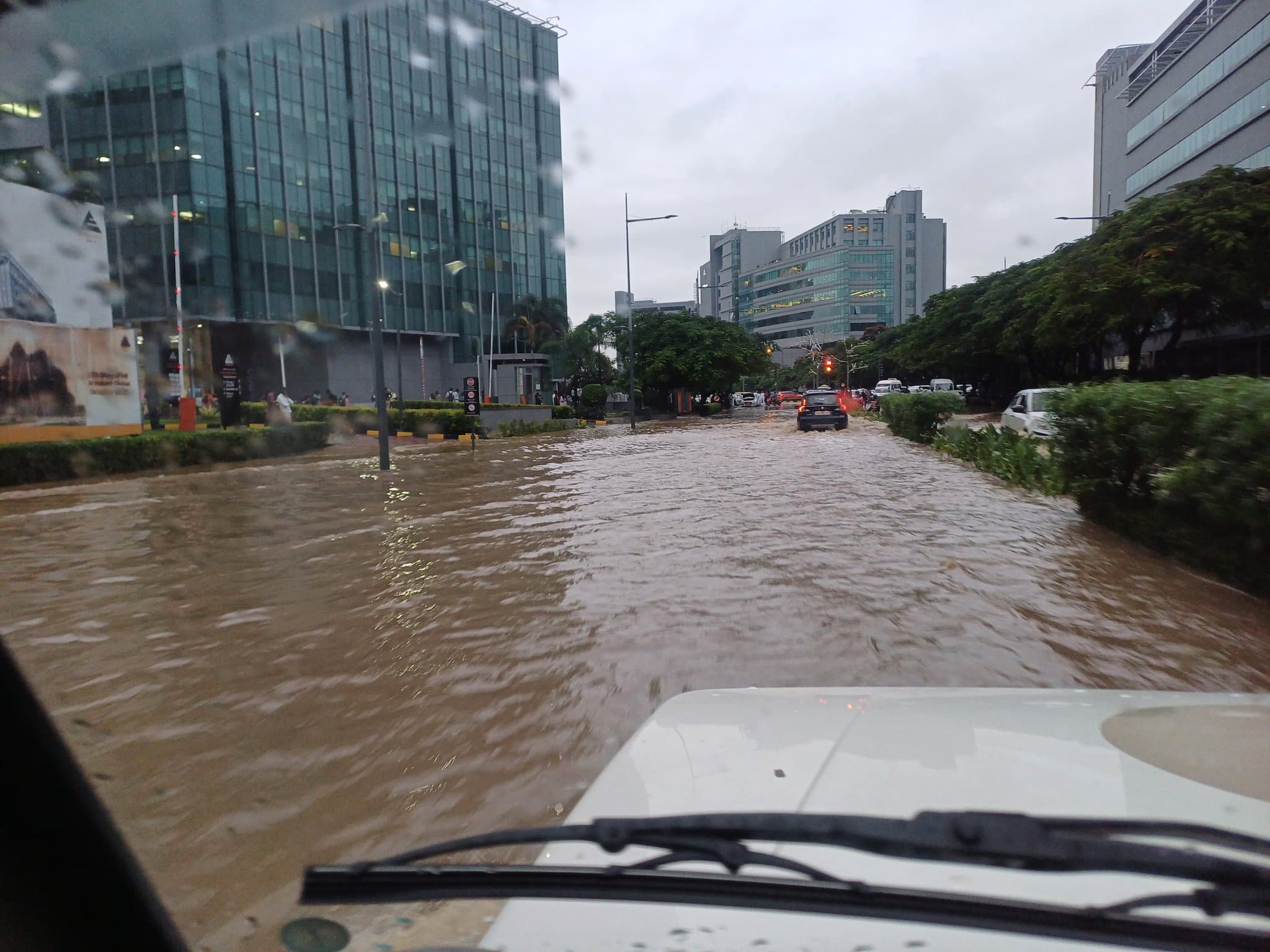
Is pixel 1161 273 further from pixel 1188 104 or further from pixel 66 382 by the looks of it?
pixel 66 382

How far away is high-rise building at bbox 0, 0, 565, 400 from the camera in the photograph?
22.5 metres

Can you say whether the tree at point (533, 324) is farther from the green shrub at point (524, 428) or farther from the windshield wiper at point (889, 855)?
the windshield wiper at point (889, 855)

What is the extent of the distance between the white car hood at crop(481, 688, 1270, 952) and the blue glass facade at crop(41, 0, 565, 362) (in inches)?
591

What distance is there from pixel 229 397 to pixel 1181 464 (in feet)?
68.4

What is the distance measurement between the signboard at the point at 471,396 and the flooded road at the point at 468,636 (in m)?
15.8

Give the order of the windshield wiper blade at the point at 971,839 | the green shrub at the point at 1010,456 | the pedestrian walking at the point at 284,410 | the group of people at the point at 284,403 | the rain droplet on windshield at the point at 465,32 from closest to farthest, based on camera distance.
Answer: the windshield wiper blade at the point at 971,839 < the green shrub at the point at 1010,456 < the pedestrian walking at the point at 284,410 < the group of people at the point at 284,403 < the rain droplet on windshield at the point at 465,32

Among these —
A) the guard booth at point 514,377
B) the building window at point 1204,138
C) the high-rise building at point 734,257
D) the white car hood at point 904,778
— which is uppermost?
the high-rise building at point 734,257

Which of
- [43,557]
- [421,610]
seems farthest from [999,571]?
[43,557]

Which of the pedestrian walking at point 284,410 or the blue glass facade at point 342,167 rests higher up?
the blue glass facade at point 342,167

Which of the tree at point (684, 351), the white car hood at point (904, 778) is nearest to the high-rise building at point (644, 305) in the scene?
the tree at point (684, 351)

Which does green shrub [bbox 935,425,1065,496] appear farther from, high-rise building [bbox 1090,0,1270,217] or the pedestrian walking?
high-rise building [bbox 1090,0,1270,217]

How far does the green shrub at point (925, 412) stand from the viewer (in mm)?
22875

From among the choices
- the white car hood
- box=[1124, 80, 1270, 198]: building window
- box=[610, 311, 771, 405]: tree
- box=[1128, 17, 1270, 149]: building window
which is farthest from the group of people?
box=[1128, 17, 1270, 149]: building window

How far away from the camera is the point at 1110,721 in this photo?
253 centimetres
